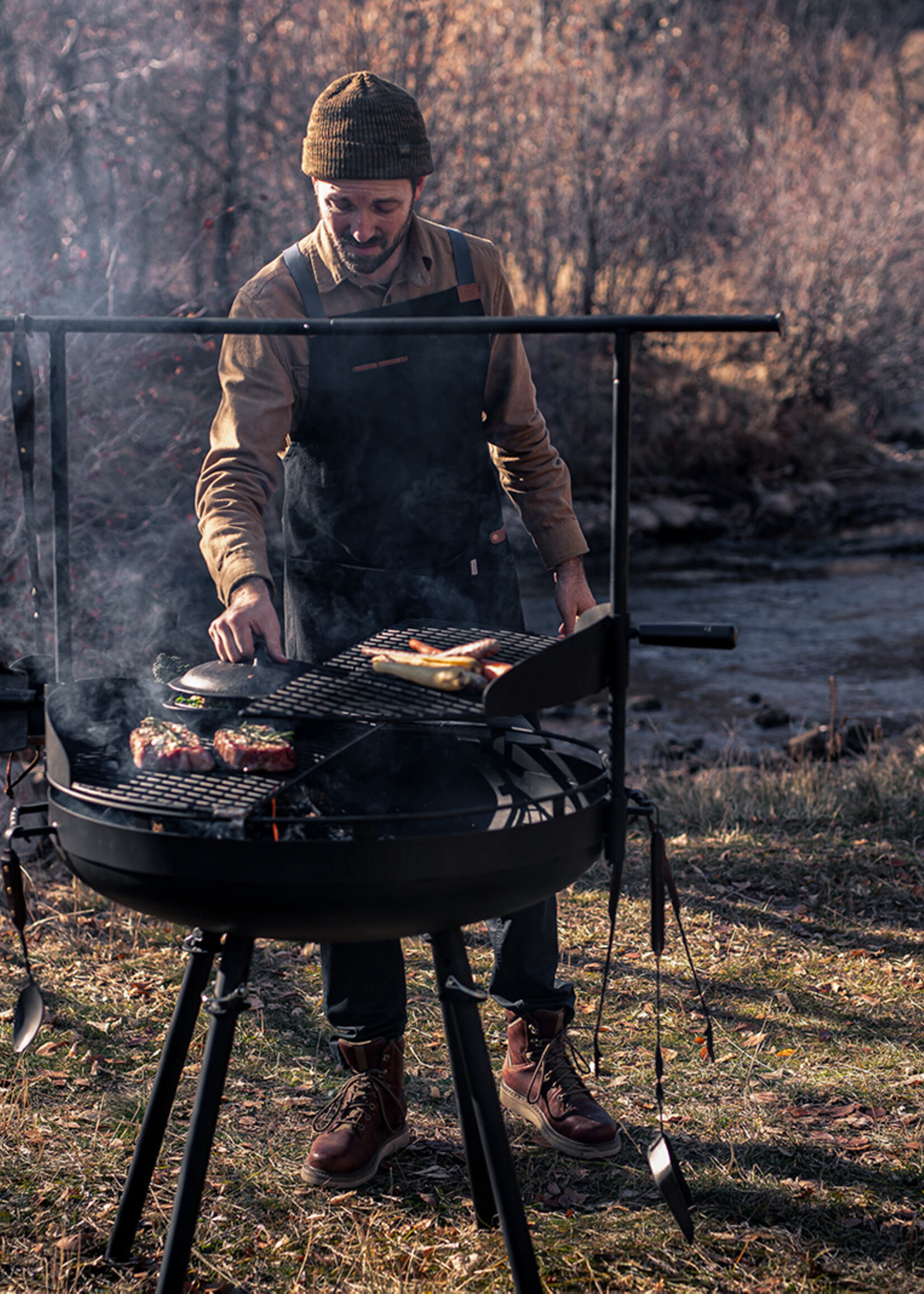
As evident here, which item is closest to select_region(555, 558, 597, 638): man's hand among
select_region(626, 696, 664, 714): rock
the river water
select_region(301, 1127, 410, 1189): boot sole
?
select_region(301, 1127, 410, 1189): boot sole

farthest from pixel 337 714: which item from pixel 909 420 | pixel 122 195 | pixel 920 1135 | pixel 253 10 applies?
pixel 909 420

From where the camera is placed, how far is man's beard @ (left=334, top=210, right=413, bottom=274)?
289 centimetres

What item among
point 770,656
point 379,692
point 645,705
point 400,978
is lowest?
point 645,705

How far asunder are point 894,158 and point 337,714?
24.4 m

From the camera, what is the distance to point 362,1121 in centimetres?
282

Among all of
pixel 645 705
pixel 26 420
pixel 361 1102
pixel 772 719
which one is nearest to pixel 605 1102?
pixel 361 1102

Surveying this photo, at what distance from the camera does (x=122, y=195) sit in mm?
9992

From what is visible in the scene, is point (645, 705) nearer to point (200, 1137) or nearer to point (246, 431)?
point (246, 431)

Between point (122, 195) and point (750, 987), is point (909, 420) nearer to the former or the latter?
point (122, 195)

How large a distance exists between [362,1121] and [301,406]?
1.75 m

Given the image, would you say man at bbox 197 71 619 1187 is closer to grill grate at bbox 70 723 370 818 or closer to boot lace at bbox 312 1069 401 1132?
boot lace at bbox 312 1069 401 1132

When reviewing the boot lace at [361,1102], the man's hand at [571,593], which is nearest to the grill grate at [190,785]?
the man's hand at [571,593]

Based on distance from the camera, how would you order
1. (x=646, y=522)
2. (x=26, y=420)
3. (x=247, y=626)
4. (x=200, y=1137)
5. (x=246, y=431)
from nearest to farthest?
(x=200, y=1137) → (x=26, y=420) → (x=247, y=626) → (x=246, y=431) → (x=646, y=522)

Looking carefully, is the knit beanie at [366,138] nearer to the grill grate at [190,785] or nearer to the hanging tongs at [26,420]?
the hanging tongs at [26,420]
